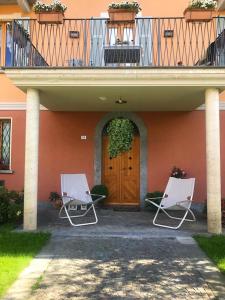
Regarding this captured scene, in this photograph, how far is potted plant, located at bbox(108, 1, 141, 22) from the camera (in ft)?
23.1

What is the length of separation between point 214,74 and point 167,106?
2.54 m

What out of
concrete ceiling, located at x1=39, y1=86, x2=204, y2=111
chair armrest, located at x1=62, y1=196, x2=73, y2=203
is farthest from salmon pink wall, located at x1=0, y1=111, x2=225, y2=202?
chair armrest, located at x1=62, y1=196, x2=73, y2=203

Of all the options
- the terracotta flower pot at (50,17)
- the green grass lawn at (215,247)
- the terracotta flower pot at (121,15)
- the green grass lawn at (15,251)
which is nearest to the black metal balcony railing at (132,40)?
the terracotta flower pot at (50,17)

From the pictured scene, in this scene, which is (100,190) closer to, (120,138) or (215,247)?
(120,138)

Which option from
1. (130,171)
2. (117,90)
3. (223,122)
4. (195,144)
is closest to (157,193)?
(130,171)

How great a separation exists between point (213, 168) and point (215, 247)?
1.69 m

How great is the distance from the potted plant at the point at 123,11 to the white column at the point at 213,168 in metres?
2.28

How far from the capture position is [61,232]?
632cm

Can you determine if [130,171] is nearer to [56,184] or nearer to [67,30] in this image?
[56,184]

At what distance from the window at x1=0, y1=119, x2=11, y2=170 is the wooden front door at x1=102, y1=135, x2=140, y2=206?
2740 millimetres

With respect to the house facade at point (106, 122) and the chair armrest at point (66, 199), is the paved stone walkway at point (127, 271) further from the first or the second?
the house facade at point (106, 122)

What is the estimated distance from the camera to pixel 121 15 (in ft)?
A: 23.2

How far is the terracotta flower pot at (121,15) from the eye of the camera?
23.1 feet

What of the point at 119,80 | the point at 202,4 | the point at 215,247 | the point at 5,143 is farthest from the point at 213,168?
the point at 5,143
